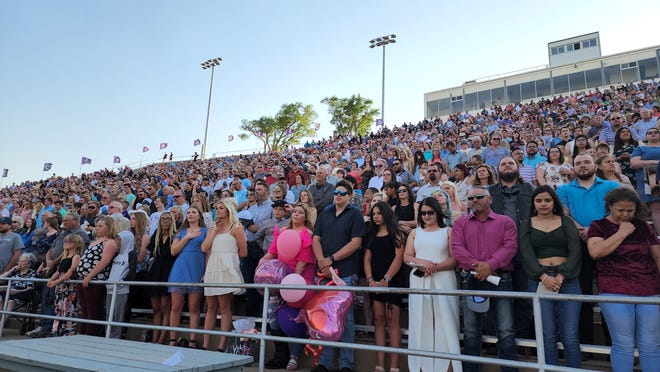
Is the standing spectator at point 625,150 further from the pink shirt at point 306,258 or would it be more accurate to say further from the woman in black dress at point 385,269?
the pink shirt at point 306,258

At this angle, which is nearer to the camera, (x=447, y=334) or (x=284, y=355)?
(x=447, y=334)

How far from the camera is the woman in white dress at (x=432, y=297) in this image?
377 centimetres

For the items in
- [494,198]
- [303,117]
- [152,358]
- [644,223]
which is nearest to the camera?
[152,358]

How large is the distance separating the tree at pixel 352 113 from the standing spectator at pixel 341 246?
52.7 m

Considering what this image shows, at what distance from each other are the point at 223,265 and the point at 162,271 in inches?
45.0

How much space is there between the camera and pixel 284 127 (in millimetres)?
60562

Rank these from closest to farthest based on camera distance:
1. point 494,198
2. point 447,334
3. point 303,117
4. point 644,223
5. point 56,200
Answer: point 644,223, point 447,334, point 494,198, point 56,200, point 303,117

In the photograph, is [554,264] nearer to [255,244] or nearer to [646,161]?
[646,161]

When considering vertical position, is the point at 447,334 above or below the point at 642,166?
below

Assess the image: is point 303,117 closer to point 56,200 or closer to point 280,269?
point 56,200

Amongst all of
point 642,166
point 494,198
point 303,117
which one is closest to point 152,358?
point 494,198

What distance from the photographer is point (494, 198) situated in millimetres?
4828

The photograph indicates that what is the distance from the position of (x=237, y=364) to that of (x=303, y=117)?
59.2 metres

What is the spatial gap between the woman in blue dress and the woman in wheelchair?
141 inches
